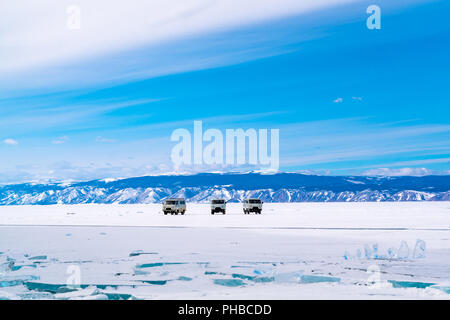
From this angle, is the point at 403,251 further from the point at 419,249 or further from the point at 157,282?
the point at 157,282

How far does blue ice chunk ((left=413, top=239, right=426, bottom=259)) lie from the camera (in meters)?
19.0

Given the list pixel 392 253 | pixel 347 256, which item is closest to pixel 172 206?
pixel 392 253

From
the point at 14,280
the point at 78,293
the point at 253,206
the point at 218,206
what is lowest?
the point at 218,206

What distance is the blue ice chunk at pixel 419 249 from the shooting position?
19016mm

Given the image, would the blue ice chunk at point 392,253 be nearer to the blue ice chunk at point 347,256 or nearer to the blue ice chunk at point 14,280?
the blue ice chunk at point 347,256

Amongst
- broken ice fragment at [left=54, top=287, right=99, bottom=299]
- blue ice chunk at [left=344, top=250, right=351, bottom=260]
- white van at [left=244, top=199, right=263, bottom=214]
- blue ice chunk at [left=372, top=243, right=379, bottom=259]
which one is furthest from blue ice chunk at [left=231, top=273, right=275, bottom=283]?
white van at [left=244, top=199, right=263, bottom=214]

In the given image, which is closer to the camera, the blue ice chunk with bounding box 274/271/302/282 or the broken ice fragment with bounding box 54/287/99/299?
the broken ice fragment with bounding box 54/287/99/299

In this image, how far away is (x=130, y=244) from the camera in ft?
82.4

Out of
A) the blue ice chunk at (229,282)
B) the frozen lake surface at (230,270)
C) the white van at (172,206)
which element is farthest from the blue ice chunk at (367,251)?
the white van at (172,206)

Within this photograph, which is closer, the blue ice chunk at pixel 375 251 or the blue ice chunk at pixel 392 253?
the blue ice chunk at pixel 392 253

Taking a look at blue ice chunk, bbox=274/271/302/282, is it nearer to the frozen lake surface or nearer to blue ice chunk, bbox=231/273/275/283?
the frozen lake surface

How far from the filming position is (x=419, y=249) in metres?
21.4

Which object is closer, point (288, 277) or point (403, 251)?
point (288, 277)
